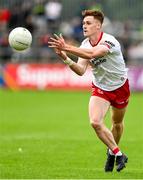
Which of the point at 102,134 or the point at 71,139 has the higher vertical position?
the point at 102,134

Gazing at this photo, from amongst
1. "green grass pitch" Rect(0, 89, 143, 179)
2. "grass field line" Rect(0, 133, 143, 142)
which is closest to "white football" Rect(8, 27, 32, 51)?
"green grass pitch" Rect(0, 89, 143, 179)

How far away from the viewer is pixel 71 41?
1454 inches

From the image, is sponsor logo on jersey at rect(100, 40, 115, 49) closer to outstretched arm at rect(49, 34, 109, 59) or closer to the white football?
outstretched arm at rect(49, 34, 109, 59)

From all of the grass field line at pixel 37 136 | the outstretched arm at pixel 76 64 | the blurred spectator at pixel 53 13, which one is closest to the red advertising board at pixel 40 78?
the blurred spectator at pixel 53 13

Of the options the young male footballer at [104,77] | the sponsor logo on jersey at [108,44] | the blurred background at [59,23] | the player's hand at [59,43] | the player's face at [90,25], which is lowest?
the blurred background at [59,23]

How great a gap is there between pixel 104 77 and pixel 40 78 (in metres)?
23.1

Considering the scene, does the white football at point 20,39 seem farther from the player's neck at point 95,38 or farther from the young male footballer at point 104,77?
the player's neck at point 95,38

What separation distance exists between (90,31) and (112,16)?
83.3ft

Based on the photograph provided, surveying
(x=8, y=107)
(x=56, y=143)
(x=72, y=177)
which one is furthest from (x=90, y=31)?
(x=8, y=107)

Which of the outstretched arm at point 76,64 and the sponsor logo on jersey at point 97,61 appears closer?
the outstretched arm at point 76,64

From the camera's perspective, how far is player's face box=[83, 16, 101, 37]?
1317cm

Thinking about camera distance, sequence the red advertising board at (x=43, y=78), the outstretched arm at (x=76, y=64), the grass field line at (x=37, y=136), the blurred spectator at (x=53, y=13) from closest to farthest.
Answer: the outstretched arm at (x=76, y=64) → the grass field line at (x=37, y=136) → the red advertising board at (x=43, y=78) → the blurred spectator at (x=53, y=13)

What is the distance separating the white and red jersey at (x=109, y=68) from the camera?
523 inches

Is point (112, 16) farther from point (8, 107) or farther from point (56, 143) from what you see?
point (56, 143)
